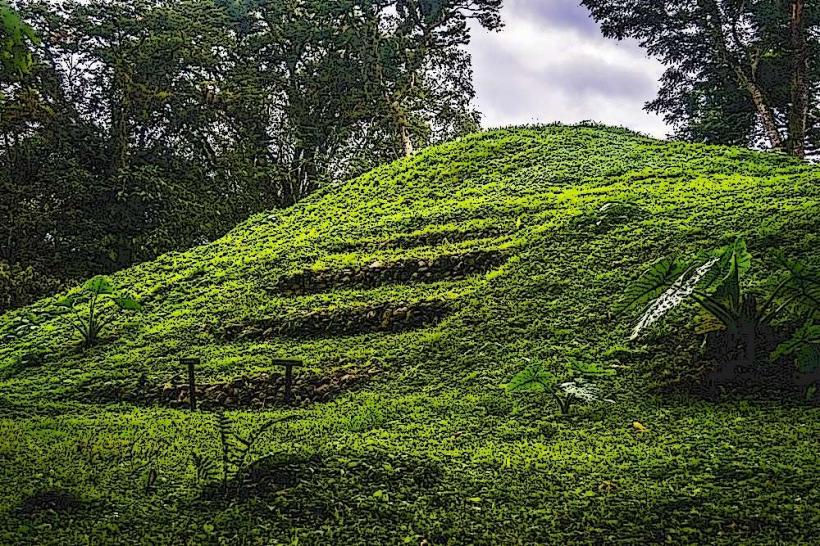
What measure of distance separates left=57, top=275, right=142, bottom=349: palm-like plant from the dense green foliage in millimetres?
4444

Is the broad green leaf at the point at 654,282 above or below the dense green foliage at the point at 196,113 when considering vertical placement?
below

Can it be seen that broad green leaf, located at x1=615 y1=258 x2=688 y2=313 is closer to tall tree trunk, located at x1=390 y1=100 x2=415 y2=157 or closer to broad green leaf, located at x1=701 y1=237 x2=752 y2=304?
broad green leaf, located at x1=701 y1=237 x2=752 y2=304

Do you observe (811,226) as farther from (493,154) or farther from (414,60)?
(414,60)

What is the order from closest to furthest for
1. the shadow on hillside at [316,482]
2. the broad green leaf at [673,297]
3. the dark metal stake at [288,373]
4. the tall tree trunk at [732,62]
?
1. the shadow on hillside at [316,482]
2. the broad green leaf at [673,297]
3. the dark metal stake at [288,373]
4. the tall tree trunk at [732,62]

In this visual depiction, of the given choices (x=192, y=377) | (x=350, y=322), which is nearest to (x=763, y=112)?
(x=350, y=322)

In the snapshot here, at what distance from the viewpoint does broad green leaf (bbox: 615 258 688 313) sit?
4.59 metres

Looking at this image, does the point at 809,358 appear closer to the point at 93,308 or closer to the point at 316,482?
the point at 316,482

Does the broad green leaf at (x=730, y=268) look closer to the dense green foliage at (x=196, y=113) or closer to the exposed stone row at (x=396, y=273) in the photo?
the exposed stone row at (x=396, y=273)

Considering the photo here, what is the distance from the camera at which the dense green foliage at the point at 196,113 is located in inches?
650

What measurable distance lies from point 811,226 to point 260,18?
61.1 feet

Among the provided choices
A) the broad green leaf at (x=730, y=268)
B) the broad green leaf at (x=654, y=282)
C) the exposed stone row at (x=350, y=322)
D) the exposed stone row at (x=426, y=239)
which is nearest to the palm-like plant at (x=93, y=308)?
the exposed stone row at (x=350, y=322)

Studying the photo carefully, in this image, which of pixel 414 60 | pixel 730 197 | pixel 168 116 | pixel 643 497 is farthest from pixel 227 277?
pixel 414 60

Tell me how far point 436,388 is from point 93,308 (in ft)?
19.4

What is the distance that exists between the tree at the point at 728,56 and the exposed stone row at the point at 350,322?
1077 centimetres
